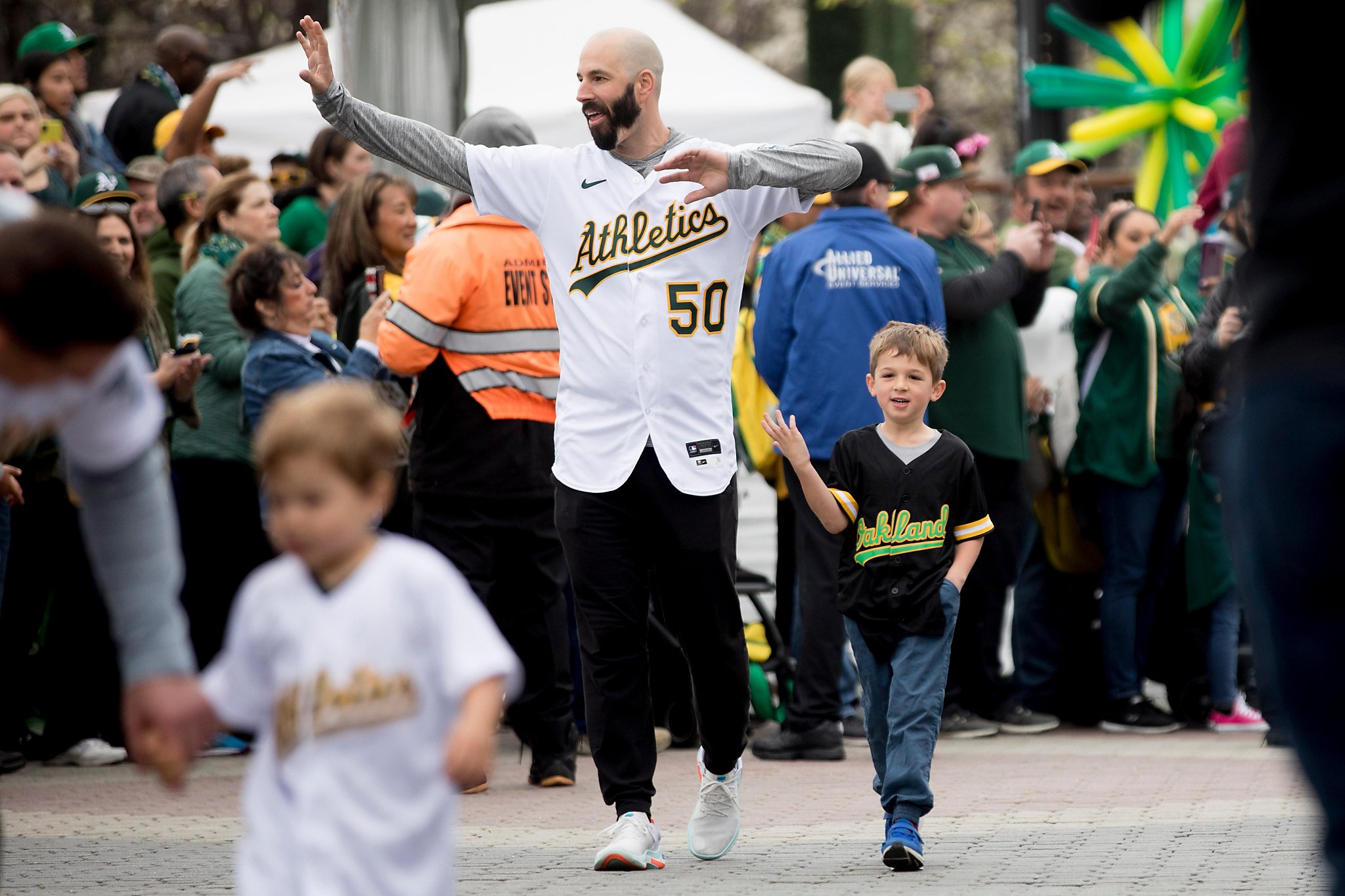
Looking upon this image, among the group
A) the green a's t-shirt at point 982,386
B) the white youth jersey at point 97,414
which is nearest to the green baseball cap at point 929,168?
the green a's t-shirt at point 982,386

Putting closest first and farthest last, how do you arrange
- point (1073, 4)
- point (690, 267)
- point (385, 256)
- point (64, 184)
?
point (1073, 4), point (690, 267), point (385, 256), point (64, 184)

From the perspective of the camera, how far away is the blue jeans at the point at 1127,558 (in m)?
9.59

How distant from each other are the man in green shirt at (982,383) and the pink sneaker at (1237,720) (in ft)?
2.98

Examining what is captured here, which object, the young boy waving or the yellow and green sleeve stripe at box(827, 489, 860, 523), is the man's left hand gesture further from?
the yellow and green sleeve stripe at box(827, 489, 860, 523)

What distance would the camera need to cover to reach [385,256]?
342 inches

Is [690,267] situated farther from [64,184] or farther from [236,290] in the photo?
[64,184]

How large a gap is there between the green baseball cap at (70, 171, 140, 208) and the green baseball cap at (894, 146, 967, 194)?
144 inches

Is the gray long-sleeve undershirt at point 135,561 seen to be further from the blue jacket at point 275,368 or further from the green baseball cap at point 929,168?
the green baseball cap at point 929,168

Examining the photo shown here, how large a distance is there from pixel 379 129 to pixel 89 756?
387 cm

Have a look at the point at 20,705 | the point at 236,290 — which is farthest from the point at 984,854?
the point at 20,705

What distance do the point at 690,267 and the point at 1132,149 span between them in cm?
2767

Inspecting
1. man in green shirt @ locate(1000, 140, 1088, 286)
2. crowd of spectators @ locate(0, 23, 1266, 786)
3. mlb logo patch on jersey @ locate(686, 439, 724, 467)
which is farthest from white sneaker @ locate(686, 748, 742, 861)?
man in green shirt @ locate(1000, 140, 1088, 286)


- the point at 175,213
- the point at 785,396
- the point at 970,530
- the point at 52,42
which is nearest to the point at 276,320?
the point at 175,213

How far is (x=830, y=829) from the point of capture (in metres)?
6.71
